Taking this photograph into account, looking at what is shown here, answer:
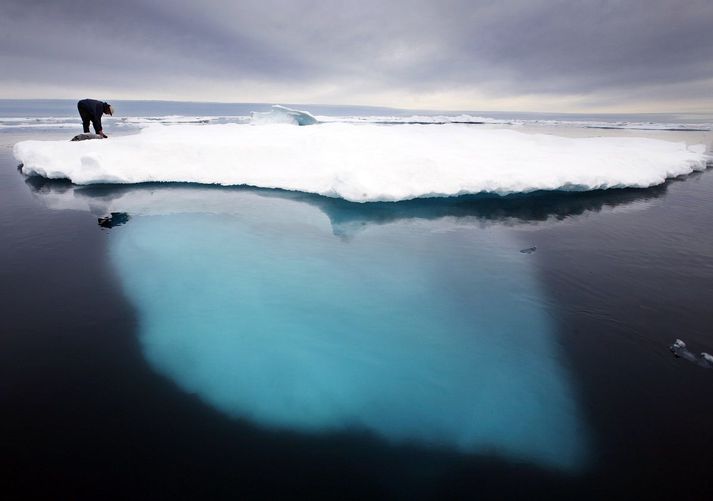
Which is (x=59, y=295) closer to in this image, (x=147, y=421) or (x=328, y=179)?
(x=147, y=421)

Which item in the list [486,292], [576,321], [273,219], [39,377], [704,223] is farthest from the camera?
[704,223]

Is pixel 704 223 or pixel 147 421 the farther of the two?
pixel 704 223

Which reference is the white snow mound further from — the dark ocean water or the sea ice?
the sea ice

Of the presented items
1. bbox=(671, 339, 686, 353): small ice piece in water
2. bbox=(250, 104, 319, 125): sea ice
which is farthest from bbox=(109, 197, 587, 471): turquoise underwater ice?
bbox=(250, 104, 319, 125): sea ice

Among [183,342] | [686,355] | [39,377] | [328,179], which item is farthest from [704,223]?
[39,377]

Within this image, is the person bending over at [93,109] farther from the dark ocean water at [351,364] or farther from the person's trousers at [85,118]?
the dark ocean water at [351,364]
